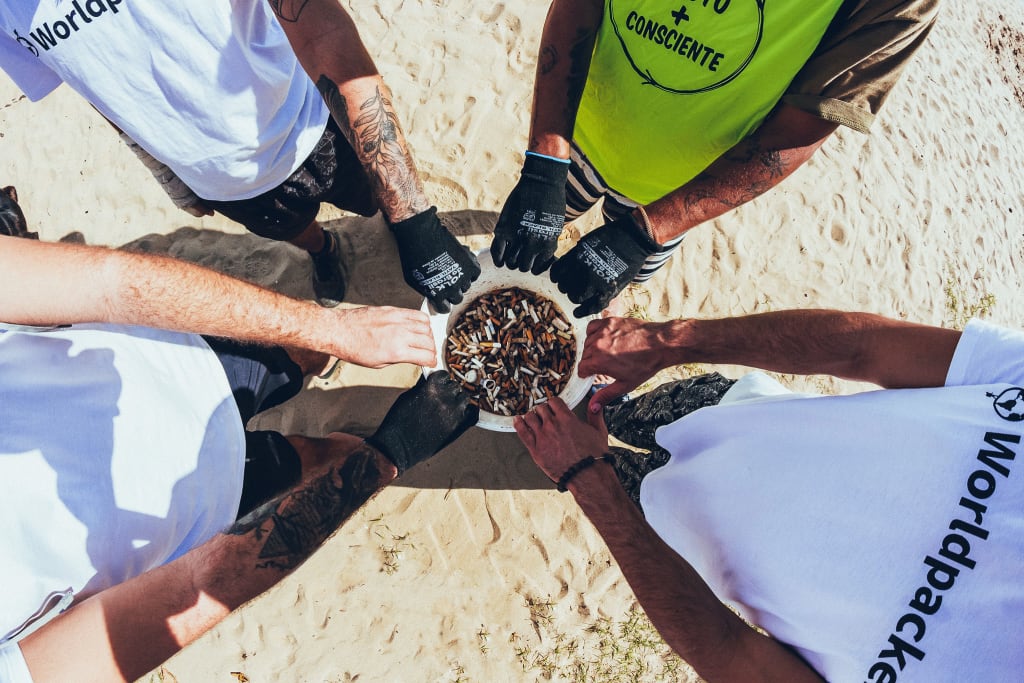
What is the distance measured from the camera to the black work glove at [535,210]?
252 centimetres

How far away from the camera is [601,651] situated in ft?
10.7

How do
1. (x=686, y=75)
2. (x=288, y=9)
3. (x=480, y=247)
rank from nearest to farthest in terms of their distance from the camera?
(x=686, y=75), (x=288, y=9), (x=480, y=247)

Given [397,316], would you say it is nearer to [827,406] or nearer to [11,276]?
[11,276]

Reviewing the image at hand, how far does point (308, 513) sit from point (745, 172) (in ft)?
7.65

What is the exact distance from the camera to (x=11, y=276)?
1.54 meters

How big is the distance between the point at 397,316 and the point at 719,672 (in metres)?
1.70

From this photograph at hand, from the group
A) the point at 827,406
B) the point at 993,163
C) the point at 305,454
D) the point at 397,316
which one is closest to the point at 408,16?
the point at 397,316

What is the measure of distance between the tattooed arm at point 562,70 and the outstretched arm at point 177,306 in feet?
3.36

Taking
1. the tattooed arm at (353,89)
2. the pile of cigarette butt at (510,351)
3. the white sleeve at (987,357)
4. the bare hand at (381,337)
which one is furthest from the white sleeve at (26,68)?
the white sleeve at (987,357)

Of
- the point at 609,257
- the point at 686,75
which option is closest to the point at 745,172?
the point at 686,75

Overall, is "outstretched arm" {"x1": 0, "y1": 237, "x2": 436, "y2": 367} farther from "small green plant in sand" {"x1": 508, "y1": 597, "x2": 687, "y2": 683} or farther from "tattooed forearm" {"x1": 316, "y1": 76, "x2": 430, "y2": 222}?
"small green plant in sand" {"x1": 508, "y1": 597, "x2": 687, "y2": 683}

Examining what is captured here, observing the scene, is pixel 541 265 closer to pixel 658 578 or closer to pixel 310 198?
pixel 310 198

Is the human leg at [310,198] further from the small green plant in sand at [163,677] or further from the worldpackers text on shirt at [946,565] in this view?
the worldpackers text on shirt at [946,565]

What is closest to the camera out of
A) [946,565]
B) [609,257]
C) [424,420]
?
[946,565]
